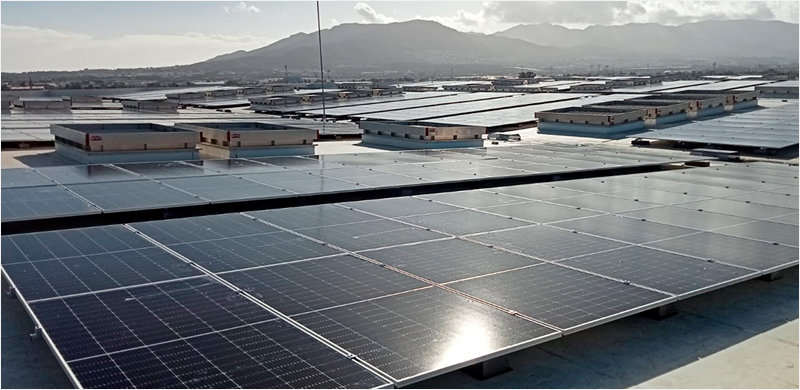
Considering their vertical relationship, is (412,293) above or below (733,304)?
above

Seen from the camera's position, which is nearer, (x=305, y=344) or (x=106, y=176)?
(x=305, y=344)

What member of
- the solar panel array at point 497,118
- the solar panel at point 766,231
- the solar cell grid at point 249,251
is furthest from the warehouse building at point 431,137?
the solar cell grid at point 249,251

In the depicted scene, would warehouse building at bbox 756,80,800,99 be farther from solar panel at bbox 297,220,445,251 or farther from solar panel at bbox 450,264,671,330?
solar panel at bbox 450,264,671,330

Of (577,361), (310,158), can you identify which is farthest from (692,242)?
(310,158)

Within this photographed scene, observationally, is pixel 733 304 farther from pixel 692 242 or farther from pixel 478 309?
pixel 478 309

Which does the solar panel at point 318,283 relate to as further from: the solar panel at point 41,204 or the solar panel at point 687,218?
the solar panel at point 687,218

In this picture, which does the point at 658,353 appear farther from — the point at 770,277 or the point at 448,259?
the point at 770,277
